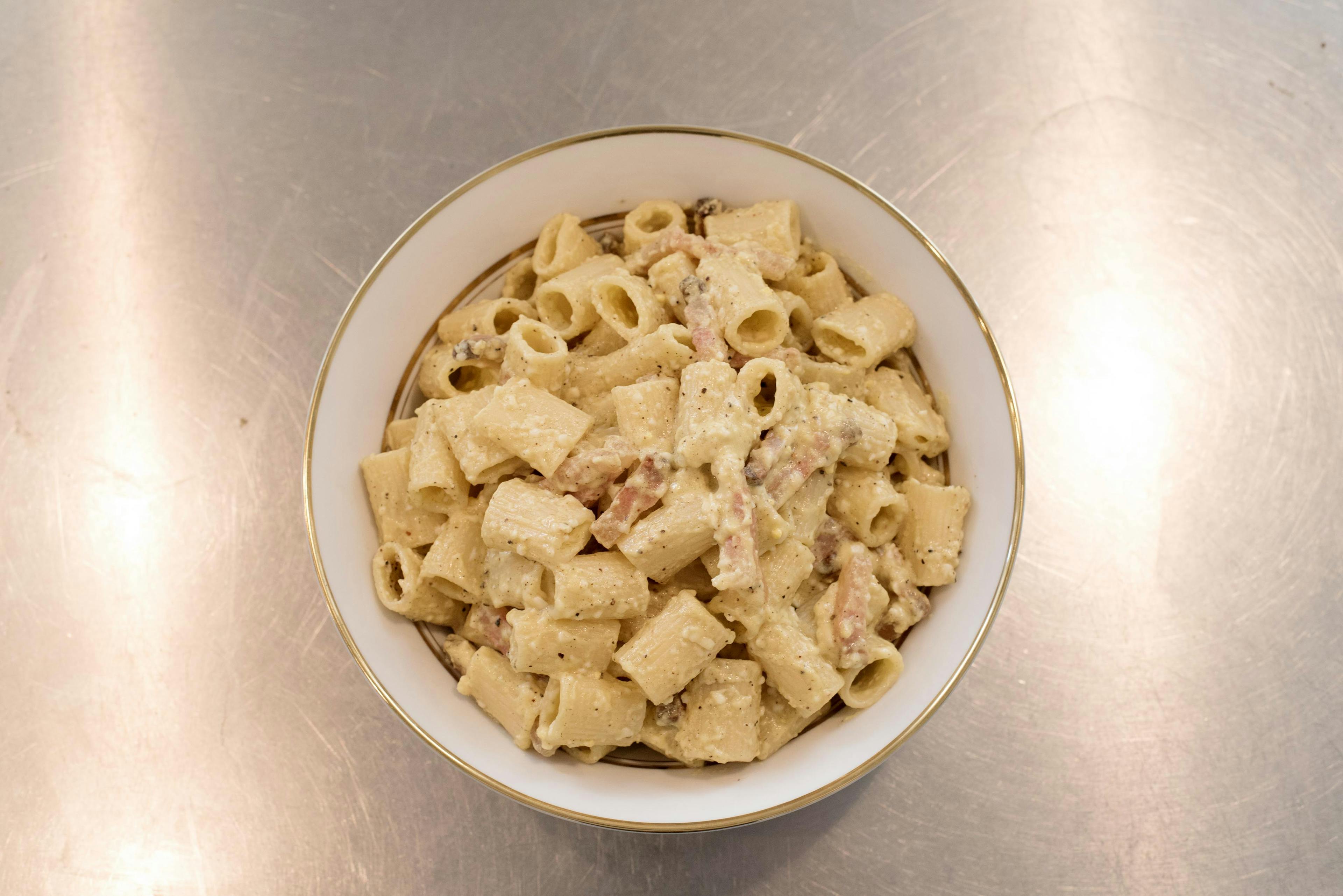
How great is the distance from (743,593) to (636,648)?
0.62 feet

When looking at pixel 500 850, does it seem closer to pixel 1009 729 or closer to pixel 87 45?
pixel 1009 729

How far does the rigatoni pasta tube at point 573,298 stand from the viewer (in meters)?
1.54

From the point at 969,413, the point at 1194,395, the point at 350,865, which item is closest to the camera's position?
the point at 969,413

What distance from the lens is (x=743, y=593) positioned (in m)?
1.35

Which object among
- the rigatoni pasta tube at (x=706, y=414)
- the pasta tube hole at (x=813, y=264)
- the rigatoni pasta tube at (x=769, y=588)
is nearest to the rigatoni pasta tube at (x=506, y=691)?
the rigatoni pasta tube at (x=769, y=588)

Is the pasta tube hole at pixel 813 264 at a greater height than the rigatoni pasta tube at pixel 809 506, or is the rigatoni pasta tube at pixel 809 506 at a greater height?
the pasta tube hole at pixel 813 264

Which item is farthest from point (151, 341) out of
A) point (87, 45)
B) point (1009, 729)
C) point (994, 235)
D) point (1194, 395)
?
point (1194, 395)

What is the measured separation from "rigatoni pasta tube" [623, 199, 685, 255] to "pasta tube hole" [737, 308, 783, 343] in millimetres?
250

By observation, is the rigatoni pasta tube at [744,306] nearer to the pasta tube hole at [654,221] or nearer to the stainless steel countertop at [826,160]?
the pasta tube hole at [654,221]

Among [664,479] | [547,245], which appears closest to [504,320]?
[547,245]

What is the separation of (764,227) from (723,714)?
2.82 feet

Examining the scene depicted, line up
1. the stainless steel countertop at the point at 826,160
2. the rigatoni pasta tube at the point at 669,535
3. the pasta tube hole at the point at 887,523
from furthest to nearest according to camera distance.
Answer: the stainless steel countertop at the point at 826,160 < the pasta tube hole at the point at 887,523 < the rigatoni pasta tube at the point at 669,535

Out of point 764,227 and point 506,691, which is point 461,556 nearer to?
point 506,691

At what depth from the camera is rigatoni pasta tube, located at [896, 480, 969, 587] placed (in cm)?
150
